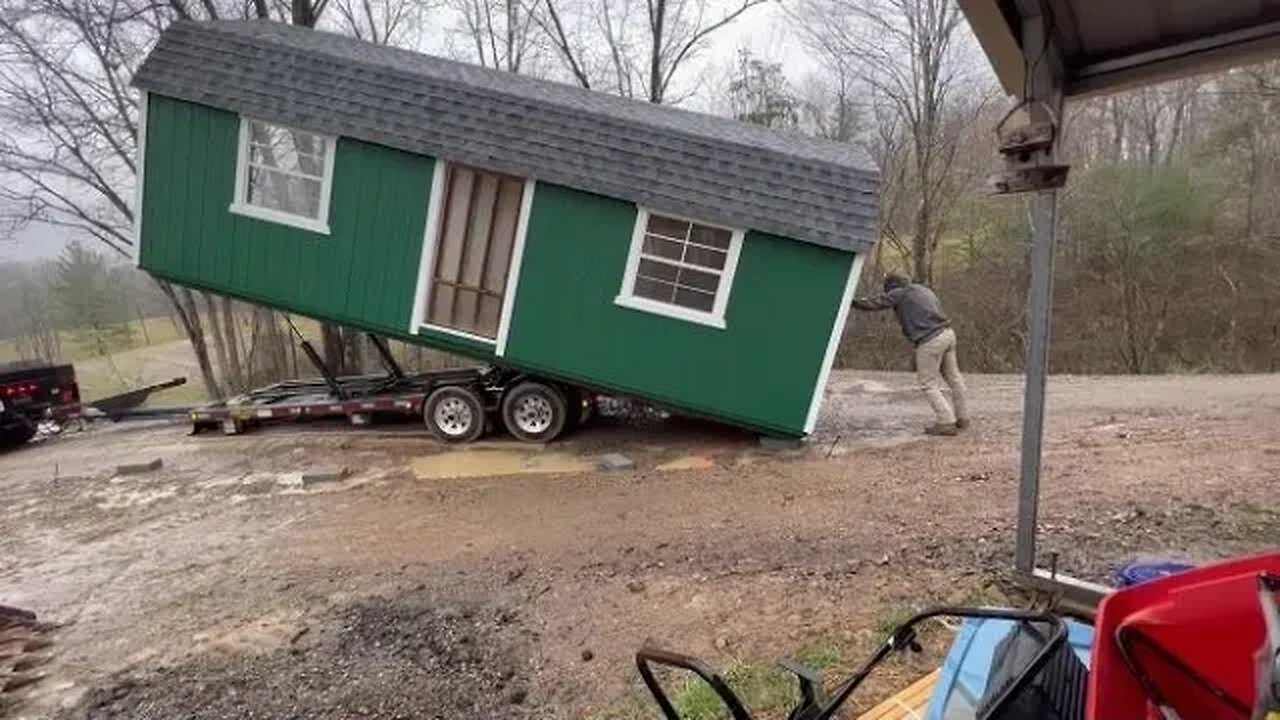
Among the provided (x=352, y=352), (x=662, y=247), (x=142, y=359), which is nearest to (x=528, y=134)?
(x=662, y=247)

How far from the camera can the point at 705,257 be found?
8.42 m

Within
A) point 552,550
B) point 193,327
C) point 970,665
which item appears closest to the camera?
point 970,665

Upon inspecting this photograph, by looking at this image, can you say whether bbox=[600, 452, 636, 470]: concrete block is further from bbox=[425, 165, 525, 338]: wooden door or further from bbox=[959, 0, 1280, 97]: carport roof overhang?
bbox=[959, 0, 1280, 97]: carport roof overhang

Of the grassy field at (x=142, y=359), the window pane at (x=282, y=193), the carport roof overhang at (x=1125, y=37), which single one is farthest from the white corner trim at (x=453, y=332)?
the grassy field at (x=142, y=359)

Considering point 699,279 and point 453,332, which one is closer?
point 699,279

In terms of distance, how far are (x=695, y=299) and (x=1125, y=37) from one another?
484 cm

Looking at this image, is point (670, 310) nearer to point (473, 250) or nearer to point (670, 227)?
point (670, 227)

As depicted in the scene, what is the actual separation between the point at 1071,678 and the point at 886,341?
20.1 metres

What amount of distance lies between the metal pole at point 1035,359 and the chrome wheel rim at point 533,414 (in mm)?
5532

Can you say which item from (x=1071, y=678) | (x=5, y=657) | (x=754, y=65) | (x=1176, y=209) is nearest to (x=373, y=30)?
(x=754, y=65)

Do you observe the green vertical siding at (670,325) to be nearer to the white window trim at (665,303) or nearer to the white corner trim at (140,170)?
the white window trim at (665,303)

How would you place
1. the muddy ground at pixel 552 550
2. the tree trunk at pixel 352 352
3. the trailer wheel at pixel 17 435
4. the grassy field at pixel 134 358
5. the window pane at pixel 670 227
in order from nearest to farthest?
the muddy ground at pixel 552 550 → the window pane at pixel 670 227 → the trailer wheel at pixel 17 435 → the tree trunk at pixel 352 352 → the grassy field at pixel 134 358

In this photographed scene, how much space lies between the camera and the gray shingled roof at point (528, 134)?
820cm

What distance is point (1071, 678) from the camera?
210 centimetres
